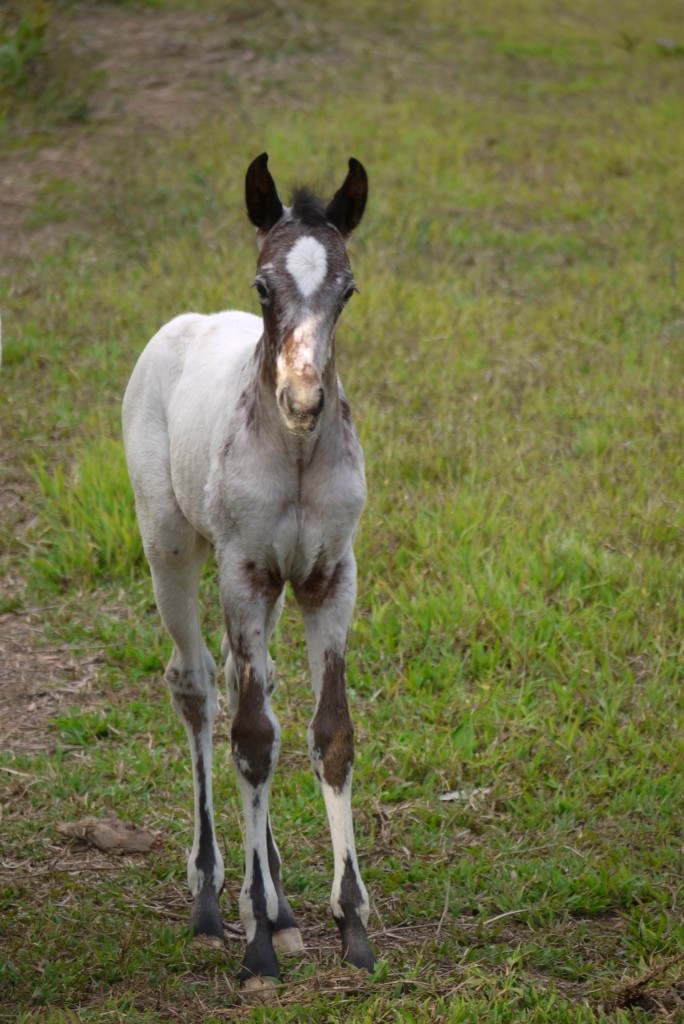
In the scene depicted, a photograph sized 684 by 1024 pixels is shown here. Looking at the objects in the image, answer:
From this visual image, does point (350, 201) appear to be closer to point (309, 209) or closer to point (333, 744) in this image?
point (309, 209)

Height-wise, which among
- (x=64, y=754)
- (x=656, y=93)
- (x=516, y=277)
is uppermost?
(x=656, y=93)

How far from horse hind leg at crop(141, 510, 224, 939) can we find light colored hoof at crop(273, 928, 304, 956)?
0.33m

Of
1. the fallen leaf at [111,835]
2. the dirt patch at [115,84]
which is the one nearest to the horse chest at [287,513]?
the fallen leaf at [111,835]

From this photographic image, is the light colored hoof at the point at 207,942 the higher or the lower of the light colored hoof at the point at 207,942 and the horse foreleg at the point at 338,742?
the lower

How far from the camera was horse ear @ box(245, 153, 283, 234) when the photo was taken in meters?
3.86

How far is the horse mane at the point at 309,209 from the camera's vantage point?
3.86 metres

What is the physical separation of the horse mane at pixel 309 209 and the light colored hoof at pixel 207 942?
2.26m

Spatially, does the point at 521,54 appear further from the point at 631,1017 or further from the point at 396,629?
the point at 631,1017

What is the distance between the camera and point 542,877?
4418 millimetres

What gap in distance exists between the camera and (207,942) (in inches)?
→ 163

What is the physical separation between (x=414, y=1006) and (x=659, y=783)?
1.64 metres

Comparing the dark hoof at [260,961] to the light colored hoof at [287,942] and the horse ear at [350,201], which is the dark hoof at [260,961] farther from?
the horse ear at [350,201]

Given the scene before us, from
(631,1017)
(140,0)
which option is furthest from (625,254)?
(140,0)

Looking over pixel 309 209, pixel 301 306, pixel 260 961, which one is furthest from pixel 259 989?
pixel 309 209
